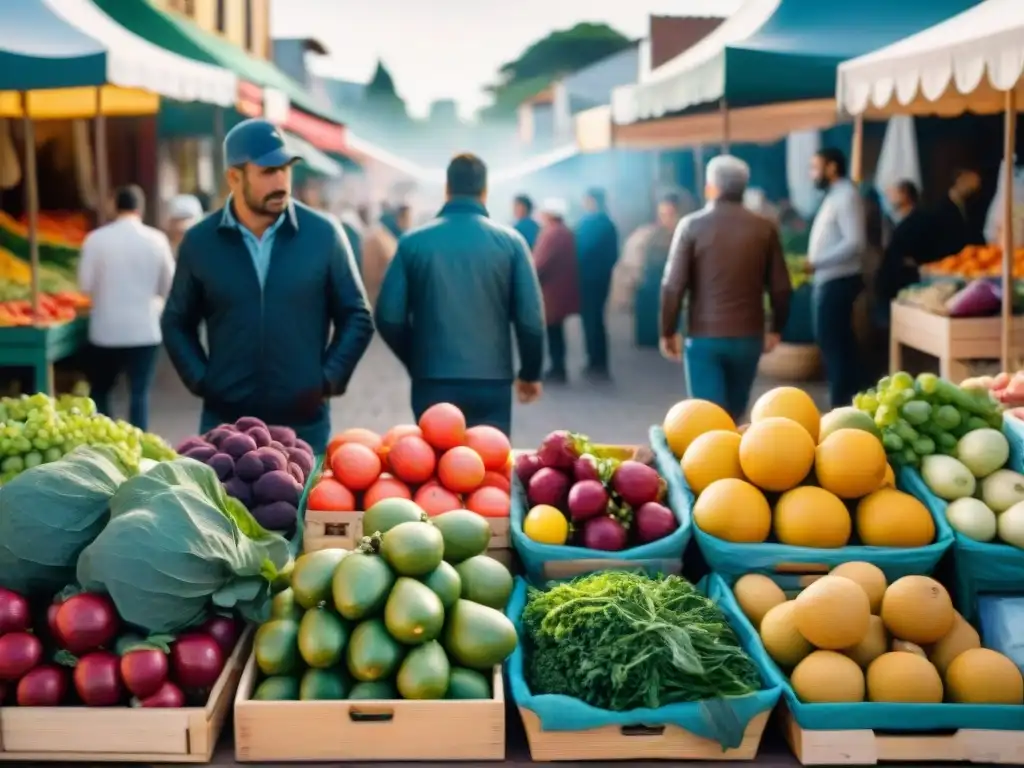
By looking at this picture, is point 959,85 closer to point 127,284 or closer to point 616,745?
point 616,745

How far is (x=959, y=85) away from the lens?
6363 mm

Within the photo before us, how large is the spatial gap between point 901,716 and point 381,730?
47.2 inches

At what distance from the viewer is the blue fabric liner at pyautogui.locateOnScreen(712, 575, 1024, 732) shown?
304 cm

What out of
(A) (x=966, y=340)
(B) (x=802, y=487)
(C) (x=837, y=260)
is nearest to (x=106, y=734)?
(B) (x=802, y=487)

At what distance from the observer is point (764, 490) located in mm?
3992

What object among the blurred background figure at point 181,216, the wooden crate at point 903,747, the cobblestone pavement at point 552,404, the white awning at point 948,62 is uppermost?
the white awning at point 948,62

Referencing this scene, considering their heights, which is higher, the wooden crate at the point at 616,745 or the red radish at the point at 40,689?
the red radish at the point at 40,689

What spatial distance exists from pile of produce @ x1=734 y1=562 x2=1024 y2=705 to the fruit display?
0.33 m

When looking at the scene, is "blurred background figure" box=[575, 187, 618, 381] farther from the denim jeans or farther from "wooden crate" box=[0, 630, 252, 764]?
"wooden crate" box=[0, 630, 252, 764]

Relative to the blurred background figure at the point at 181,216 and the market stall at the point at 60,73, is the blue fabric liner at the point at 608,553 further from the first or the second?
the blurred background figure at the point at 181,216

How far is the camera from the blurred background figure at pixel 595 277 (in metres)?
14.4

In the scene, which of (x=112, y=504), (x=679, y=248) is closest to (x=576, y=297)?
(x=679, y=248)

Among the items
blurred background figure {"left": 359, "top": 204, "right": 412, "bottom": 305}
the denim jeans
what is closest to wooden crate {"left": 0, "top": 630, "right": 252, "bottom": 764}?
the denim jeans

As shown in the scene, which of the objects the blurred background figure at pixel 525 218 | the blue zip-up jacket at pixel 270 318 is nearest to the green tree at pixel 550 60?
the blurred background figure at pixel 525 218
